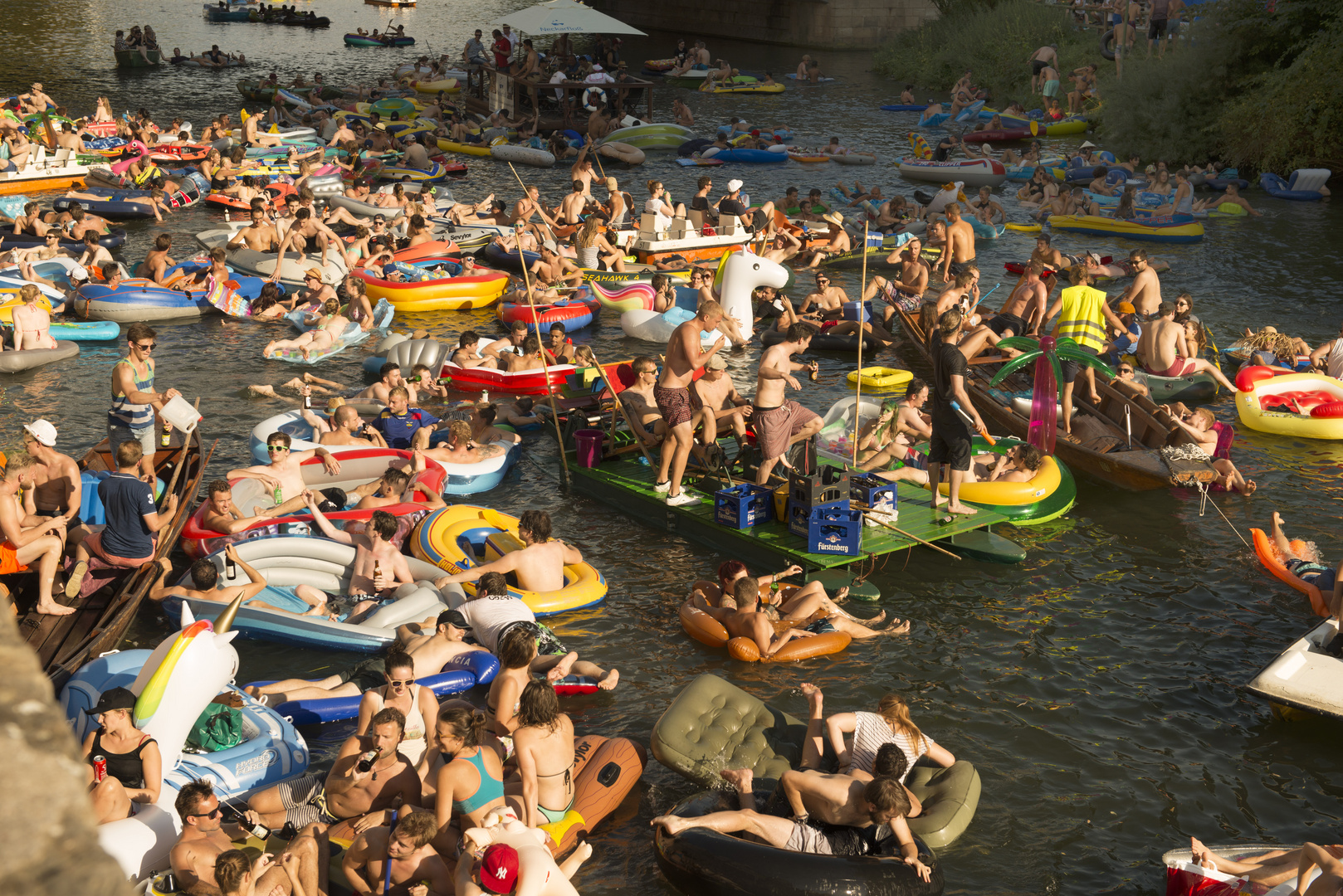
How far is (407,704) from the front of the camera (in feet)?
26.2

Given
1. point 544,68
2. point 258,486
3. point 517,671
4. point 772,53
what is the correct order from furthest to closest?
1. point 772,53
2. point 544,68
3. point 258,486
4. point 517,671

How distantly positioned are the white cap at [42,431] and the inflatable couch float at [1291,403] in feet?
44.0

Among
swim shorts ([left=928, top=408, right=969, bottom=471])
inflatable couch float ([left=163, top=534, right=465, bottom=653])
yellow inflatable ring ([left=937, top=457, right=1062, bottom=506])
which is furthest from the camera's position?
yellow inflatable ring ([left=937, top=457, right=1062, bottom=506])

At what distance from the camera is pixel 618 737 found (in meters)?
8.45

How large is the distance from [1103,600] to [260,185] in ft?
69.6

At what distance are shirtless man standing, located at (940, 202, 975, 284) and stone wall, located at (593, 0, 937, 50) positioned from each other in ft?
122

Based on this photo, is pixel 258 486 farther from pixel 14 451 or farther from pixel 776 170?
pixel 776 170

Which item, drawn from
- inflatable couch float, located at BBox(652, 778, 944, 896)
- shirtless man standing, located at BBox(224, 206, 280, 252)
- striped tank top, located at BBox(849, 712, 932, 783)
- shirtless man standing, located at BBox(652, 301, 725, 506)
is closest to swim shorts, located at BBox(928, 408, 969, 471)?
shirtless man standing, located at BBox(652, 301, 725, 506)

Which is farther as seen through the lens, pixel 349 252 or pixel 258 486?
pixel 349 252

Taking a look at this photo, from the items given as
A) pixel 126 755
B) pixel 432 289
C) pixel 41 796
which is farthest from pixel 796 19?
pixel 41 796

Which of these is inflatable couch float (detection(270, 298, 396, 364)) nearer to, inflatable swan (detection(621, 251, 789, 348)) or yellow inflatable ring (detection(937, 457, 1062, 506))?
inflatable swan (detection(621, 251, 789, 348))

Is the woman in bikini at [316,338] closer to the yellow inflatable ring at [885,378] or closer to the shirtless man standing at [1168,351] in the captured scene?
the yellow inflatable ring at [885,378]

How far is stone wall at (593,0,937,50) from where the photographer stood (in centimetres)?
5531

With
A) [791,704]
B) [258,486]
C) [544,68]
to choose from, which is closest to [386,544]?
[258,486]
